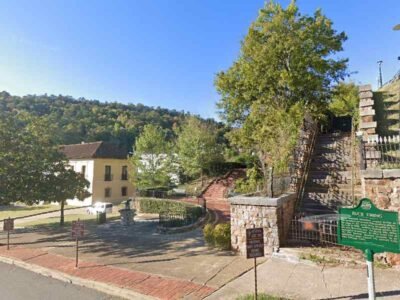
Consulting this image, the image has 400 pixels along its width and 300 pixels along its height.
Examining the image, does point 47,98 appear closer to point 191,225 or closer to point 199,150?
point 199,150

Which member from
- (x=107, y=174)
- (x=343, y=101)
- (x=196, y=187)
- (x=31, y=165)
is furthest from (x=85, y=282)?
(x=107, y=174)

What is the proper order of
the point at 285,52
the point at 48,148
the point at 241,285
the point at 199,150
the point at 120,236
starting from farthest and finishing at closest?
the point at 199,150 < the point at 285,52 < the point at 48,148 < the point at 120,236 < the point at 241,285

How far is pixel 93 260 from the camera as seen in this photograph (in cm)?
1013

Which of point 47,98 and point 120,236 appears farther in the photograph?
point 47,98

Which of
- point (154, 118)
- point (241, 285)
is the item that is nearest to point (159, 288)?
point (241, 285)

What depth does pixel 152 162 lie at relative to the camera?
2862cm

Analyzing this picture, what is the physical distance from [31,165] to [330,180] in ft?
48.2

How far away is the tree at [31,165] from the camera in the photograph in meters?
14.9

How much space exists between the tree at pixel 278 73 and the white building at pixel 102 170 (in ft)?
66.5

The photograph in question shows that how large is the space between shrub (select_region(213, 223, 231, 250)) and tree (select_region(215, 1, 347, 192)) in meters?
7.62

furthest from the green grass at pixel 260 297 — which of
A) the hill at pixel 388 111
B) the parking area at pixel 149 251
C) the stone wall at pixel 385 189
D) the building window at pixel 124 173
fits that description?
the building window at pixel 124 173

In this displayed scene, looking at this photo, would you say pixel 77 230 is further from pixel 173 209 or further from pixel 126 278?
pixel 173 209

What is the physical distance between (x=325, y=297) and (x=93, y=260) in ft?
24.6

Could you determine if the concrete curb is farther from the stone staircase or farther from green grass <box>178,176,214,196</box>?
green grass <box>178,176,214,196</box>
